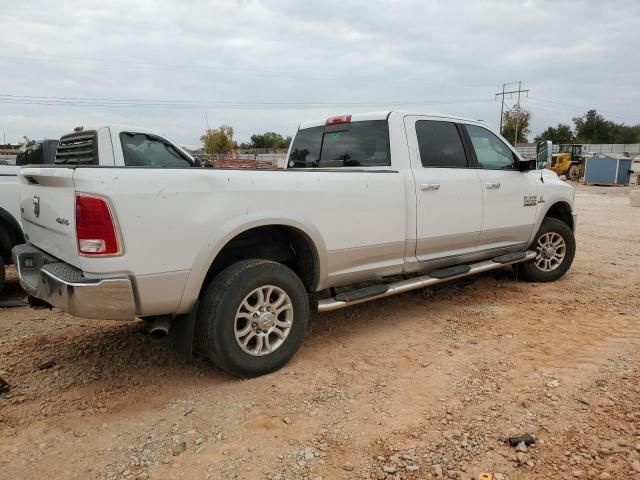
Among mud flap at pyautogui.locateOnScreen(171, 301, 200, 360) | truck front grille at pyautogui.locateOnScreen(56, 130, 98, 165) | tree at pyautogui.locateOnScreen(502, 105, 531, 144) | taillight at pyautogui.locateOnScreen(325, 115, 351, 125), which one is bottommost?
mud flap at pyautogui.locateOnScreen(171, 301, 200, 360)

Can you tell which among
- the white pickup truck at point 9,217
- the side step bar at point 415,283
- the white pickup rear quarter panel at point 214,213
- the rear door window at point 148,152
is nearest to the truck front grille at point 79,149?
the rear door window at point 148,152

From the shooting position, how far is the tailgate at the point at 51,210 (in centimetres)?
291

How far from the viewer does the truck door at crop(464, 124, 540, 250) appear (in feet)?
16.3

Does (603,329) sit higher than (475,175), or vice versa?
(475,175)

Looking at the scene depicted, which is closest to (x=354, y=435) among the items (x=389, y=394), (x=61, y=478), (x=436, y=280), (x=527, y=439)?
(x=389, y=394)

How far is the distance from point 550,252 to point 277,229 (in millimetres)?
3817

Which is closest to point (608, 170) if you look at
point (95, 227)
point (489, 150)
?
point (489, 150)

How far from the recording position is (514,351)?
3.82m

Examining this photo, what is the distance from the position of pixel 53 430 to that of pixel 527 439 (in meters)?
2.63

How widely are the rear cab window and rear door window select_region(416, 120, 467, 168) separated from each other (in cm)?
37

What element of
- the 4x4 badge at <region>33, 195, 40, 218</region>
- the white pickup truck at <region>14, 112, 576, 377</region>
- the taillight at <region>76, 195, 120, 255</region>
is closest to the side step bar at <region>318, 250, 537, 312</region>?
the white pickup truck at <region>14, 112, 576, 377</region>

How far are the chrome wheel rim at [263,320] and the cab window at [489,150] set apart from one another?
2.66 meters

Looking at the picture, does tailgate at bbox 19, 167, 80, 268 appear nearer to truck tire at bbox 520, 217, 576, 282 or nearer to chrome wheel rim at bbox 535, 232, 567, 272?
truck tire at bbox 520, 217, 576, 282

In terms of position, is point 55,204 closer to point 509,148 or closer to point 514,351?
point 514,351
